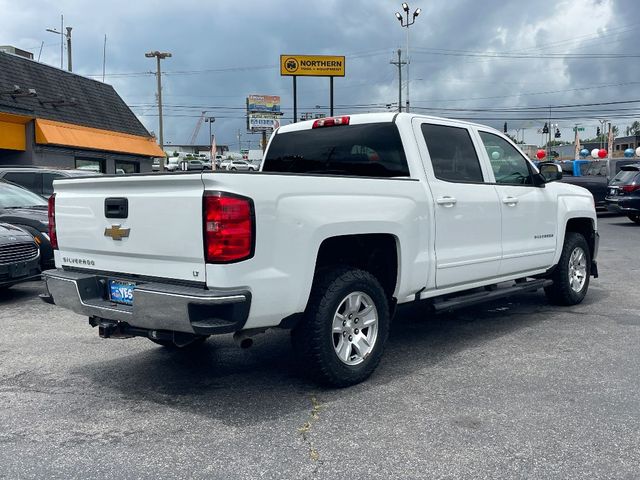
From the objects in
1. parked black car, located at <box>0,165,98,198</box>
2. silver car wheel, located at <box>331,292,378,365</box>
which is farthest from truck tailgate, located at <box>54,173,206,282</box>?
parked black car, located at <box>0,165,98,198</box>

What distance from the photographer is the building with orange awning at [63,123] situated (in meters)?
23.4

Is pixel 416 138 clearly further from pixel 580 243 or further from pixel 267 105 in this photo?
pixel 267 105

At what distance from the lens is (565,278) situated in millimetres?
7273

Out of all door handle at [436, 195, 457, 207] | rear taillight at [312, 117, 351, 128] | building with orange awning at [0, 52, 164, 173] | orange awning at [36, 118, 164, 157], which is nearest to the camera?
door handle at [436, 195, 457, 207]

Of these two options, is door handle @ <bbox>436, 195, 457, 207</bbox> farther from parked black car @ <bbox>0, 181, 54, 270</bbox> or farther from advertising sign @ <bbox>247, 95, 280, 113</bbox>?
advertising sign @ <bbox>247, 95, 280, 113</bbox>

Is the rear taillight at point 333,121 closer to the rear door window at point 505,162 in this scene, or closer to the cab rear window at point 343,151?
the cab rear window at point 343,151

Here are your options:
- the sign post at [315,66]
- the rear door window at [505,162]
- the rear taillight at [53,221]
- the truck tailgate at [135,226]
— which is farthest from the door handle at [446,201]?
the sign post at [315,66]

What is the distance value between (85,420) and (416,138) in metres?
3.35

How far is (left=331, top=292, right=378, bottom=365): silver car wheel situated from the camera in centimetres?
460

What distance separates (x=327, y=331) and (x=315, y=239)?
0.65m

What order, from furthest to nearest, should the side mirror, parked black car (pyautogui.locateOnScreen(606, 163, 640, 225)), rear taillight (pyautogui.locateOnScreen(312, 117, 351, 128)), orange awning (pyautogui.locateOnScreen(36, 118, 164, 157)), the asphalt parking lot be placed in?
orange awning (pyautogui.locateOnScreen(36, 118, 164, 157)) < parked black car (pyautogui.locateOnScreen(606, 163, 640, 225)) < the side mirror < rear taillight (pyautogui.locateOnScreen(312, 117, 351, 128)) < the asphalt parking lot

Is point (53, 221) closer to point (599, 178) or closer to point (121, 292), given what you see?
point (121, 292)

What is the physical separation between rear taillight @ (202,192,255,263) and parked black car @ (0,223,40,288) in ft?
17.1

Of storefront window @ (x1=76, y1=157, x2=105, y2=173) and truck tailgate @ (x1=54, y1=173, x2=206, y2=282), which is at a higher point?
storefront window @ (x1=76, y1=157, x2=105, y2=173)
